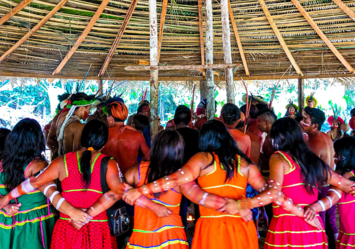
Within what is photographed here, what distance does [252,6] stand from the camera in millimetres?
6504

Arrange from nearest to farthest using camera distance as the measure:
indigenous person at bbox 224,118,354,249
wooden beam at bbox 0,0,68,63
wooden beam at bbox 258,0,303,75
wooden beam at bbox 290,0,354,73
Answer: indigenous person at bbox 224,118,354,249, wooden beam at bbox 0,0,68,63, wooden beam at bbox 290,0,354,73, wooden beam at bbox 258,0,303,75

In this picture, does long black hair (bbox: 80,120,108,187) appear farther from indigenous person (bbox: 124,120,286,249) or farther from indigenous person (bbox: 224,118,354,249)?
indigenous person (bbox: 224,118,354,249)

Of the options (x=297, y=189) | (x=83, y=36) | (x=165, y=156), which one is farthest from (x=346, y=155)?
(x=83, y=36)

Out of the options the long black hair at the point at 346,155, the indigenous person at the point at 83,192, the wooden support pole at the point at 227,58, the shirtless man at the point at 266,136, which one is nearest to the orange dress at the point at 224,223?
the indigenous person at the point at 83,192

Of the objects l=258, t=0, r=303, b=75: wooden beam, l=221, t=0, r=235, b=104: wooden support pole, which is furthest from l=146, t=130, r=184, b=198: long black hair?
l=258, t=0, r=303, b=75: wooden beam

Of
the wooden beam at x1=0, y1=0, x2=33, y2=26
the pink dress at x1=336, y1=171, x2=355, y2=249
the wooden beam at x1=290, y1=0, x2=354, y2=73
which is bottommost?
the pink dress at x1=336, y1=171, x2=355, y2=249

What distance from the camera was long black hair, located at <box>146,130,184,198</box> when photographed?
2.18 meters

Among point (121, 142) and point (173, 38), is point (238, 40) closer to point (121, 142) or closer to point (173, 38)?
point (173, 38)

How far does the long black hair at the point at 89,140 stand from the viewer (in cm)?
227

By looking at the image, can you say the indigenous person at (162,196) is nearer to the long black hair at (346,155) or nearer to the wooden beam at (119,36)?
the long black hair at (346,155)

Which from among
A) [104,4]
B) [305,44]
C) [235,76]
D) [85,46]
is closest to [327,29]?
[305,44]

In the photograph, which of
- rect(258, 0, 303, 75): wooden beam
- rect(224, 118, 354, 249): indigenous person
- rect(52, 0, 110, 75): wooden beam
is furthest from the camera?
rect(258, 0, 303, 75): wooden beam

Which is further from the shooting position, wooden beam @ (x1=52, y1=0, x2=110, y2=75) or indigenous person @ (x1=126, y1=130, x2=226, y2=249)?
wooden beam @ (x1=52, y1=0, x2=110, y2=75)

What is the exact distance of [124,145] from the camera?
11.5 feet
